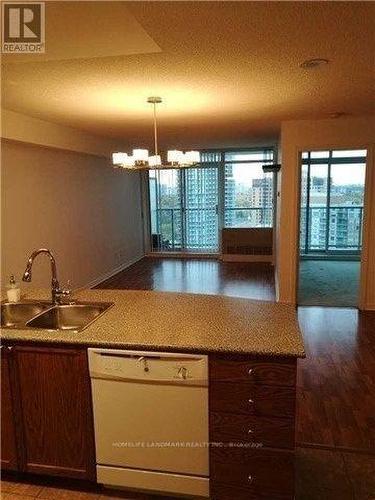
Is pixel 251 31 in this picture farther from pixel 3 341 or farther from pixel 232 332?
pixel 3 341

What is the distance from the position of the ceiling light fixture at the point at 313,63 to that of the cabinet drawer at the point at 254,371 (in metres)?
1.76

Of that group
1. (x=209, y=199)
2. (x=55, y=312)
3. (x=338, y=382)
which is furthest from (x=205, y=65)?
(x=209, y=199)

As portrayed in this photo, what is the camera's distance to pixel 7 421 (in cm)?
201

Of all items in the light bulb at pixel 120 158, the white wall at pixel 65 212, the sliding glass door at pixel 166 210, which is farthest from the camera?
the sliding glass door at pixel 166 210

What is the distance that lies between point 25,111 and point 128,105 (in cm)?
110

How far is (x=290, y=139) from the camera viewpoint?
15.3 ft

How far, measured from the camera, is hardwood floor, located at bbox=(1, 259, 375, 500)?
6.67 ft

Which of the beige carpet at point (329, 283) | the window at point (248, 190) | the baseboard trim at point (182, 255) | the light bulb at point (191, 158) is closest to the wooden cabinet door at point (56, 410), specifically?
the light bulb at point (191, 158)

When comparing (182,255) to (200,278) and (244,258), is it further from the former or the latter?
(200,278)

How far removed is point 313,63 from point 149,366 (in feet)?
6.63

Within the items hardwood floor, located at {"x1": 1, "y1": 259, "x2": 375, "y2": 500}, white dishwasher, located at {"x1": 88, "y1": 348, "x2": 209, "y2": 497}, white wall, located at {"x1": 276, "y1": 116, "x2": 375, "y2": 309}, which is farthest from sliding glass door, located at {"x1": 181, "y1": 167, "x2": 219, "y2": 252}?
white dishwasher, located at {"x1": 88, "y1": 348, "x2": 209, "y2": 497}

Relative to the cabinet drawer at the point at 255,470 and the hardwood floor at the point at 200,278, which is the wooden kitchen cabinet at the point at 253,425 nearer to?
the cabinet drawer at the point at 255,470

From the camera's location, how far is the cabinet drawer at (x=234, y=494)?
6.02ft

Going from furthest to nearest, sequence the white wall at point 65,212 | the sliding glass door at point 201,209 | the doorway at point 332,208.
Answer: the sliding glass door at point 201,209
the doorway at point 332,208
the white wall at point 65,212
